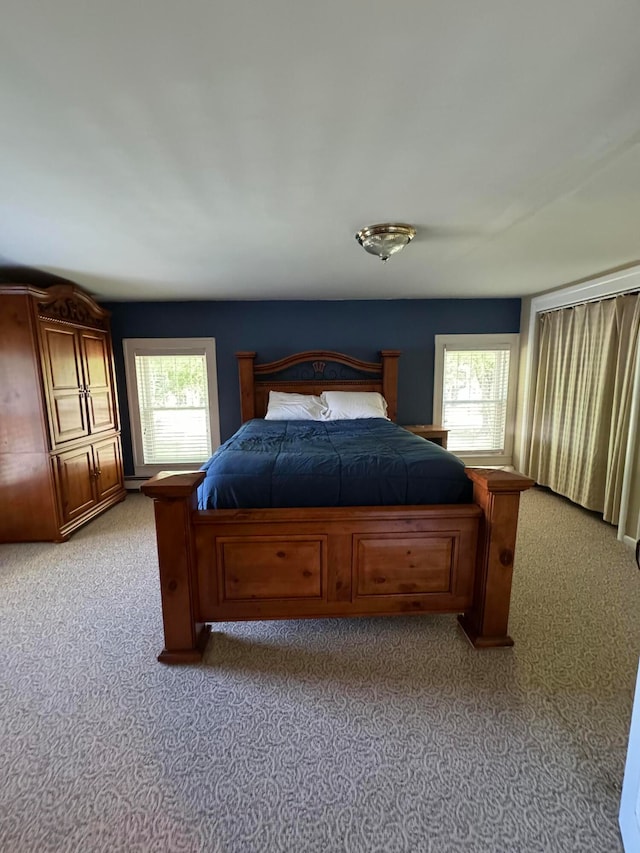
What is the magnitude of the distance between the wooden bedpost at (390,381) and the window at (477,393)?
540 mm

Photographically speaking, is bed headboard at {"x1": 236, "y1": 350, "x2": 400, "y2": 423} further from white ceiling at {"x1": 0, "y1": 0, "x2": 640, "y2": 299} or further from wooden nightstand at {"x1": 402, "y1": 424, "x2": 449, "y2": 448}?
white ceiling at {"x1": 0, "y1": 0, "x2": 640, "y2": 299}

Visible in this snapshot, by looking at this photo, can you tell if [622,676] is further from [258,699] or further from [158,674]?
[158,674]

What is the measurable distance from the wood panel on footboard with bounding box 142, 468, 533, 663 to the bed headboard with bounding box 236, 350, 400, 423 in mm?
A: 2440

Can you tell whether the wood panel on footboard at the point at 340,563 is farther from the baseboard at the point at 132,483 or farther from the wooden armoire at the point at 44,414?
the baseboard at the point at 132,483

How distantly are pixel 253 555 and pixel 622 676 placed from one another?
177 centimetres

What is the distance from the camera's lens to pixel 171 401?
4.43m

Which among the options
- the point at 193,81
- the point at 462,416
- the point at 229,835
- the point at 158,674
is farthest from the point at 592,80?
the point at 462,416

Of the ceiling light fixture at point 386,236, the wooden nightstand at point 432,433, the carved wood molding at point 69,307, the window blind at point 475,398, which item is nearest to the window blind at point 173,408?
the carved wood molding at point 69,307

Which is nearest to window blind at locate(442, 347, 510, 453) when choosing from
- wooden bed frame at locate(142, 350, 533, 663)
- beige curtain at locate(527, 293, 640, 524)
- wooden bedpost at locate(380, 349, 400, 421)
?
beige curtain at locate(527, 293, 640, 524)

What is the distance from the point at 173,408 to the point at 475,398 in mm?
3645

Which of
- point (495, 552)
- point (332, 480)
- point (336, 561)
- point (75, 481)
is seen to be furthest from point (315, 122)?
point (75, 481)

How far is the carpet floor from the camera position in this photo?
1.14m

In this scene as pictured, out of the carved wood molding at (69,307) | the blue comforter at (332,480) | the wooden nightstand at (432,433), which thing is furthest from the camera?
the wooden nightstand at (432,433)

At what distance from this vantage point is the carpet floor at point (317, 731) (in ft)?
3.74
